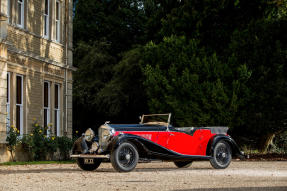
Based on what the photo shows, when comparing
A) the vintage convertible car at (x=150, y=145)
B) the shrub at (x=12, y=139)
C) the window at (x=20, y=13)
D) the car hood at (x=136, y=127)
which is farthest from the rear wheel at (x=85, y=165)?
the window at (x=20, y=13)

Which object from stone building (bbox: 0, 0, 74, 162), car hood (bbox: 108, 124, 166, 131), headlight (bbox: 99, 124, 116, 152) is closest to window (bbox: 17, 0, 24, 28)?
stone building (bbox: 0, 0, 74, 162)

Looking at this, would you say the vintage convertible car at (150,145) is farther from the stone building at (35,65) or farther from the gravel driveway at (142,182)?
the stone building at (35,65)

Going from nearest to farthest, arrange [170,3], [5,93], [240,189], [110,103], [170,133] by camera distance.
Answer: [240,189] → [170,133] → [5,93] → [170,3] → [110,103]

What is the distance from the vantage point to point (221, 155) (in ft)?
51.5

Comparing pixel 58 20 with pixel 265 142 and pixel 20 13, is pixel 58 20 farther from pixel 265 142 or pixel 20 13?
pixel 265 142

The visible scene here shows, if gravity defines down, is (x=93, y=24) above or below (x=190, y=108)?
above

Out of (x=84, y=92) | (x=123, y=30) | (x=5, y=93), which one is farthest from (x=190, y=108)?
(x=123, y=30)

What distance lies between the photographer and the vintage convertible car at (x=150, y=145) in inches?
549

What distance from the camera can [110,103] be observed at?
3228 cm

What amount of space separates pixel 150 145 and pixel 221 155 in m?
2.29

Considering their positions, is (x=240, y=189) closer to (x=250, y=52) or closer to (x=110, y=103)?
(x=250, y=52)

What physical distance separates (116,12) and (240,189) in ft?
97.4

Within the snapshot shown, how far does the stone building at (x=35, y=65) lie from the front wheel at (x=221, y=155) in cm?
713

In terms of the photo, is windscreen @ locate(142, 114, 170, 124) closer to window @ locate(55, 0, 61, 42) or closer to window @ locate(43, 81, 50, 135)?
window @ locate(43, 81, 50, 135)
